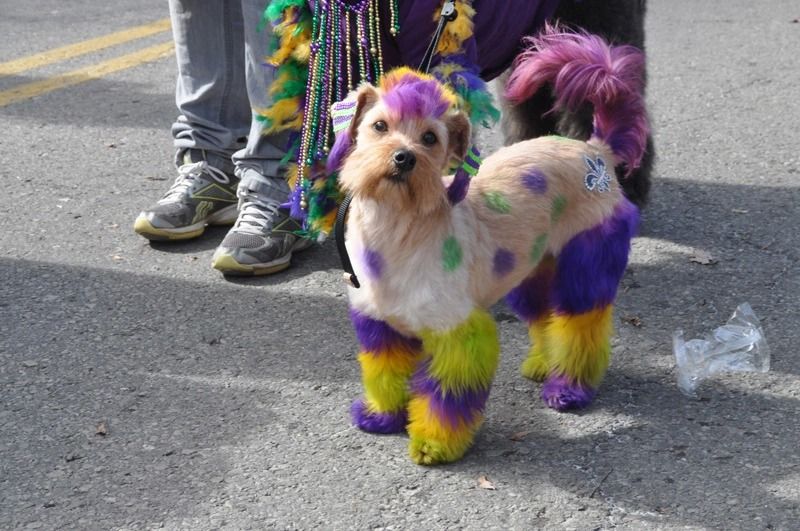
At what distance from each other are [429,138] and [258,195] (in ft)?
5.20

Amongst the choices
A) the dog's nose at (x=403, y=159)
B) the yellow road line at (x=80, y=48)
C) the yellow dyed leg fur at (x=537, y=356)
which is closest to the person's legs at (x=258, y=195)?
the yellow dyed leg fur at (x=537, y=356)

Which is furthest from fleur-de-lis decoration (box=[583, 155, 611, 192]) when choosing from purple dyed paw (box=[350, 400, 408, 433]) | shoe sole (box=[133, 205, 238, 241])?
shoe sole (box=[133, 205, 238, 241])

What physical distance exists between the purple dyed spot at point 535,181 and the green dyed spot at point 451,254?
1.02 ft

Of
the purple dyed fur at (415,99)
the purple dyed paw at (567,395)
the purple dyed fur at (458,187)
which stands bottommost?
the purple dyed paw at (567,395)

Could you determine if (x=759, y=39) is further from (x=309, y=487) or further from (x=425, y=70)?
(x=309, y=487)

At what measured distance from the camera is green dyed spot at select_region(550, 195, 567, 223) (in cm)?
286

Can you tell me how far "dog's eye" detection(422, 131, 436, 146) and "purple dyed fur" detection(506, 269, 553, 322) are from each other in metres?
0.68

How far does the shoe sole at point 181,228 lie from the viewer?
13.2 ft

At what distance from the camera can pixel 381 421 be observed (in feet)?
9.43

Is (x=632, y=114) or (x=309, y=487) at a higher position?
(x=632, y=114)

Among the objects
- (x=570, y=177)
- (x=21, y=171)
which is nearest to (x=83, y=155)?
(x=21, y=171)

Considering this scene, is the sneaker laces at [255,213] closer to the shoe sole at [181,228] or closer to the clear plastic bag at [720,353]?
the shoe sole at [181,228]

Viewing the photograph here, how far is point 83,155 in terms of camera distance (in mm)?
5020

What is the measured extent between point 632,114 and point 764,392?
2.80 feet
